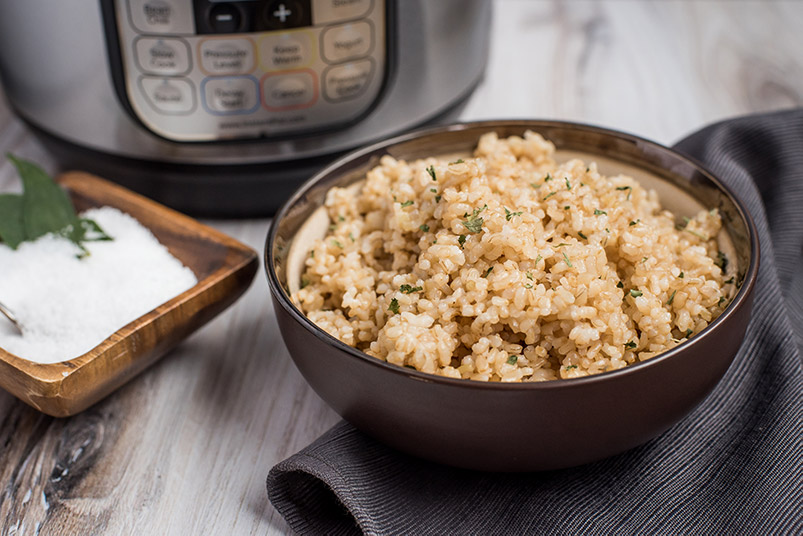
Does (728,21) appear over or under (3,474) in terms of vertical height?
over

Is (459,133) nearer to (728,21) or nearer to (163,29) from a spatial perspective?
(163,29)

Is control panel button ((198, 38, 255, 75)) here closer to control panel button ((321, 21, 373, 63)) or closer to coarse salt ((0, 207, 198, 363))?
control panel button ((321, 21, 373, 63))

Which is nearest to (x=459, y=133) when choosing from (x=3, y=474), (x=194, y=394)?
(x=194, y=394)

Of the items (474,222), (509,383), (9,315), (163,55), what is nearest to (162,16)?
(163,55)

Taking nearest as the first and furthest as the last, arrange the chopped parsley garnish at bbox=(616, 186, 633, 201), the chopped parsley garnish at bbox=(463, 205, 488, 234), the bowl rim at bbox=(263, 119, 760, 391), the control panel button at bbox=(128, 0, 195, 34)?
the bowl rim at bbox=(263, 119, 760, 391), the chopped parsley garnish at bbox=(463, 205, 488, 234), the chopped parsley garnish at bbox=(616, 186, 633, 201), the control panel button at bbox=(128, 0, 195, 34)

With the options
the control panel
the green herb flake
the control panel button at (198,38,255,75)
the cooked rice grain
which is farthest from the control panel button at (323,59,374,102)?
the green herb flake

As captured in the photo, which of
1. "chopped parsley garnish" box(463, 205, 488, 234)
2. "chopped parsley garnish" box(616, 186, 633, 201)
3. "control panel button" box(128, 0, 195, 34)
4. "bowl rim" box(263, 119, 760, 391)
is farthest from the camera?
"control panel button" box(128, 0, 195, 34)
